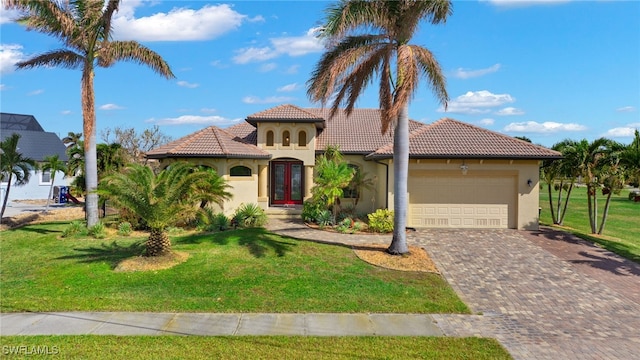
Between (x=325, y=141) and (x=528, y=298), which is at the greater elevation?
(x=325, y=141)

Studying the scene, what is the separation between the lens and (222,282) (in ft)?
32.7

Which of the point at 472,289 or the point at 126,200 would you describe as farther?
the point at 126,200

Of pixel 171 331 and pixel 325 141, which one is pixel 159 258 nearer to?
pixel 171 331

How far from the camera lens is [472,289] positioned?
A: 32.2 ft

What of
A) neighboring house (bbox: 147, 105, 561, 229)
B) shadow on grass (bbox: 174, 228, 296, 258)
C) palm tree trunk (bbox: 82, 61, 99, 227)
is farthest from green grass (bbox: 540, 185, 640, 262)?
palm tree trunk (bbox: 82, 61, 99, 227)

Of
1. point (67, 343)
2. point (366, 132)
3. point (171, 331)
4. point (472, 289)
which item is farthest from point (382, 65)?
point (366, 132)

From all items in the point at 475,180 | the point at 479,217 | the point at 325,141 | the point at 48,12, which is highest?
the point at 48,12

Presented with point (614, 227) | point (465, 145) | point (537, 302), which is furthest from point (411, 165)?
point (614, 227)

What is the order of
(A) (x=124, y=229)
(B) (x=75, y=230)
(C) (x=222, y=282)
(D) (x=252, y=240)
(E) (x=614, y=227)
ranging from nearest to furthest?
(C) (x=222, y=282)
(D) (x=252, y=240)
(B) (x=75, y=230)
(A) (x=124, y=229)
(E) (x=614, y=227)

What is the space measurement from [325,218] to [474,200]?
6.76 meters

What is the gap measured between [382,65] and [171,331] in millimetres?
9144

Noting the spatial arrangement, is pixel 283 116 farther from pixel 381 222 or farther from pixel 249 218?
pixel 381 222

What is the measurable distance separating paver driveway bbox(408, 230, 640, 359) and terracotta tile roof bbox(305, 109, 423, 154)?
8944mm

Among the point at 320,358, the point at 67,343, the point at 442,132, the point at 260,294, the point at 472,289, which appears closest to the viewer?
the point at 320,358
